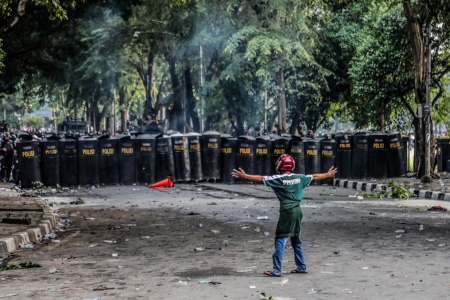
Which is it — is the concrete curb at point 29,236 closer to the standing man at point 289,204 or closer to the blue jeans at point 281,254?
the standing man at point 289,204

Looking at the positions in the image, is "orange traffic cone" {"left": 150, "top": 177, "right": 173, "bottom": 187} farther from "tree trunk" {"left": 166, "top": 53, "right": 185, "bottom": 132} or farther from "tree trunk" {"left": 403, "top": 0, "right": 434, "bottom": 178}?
"tree trunk" {"left": 166, "top": 53, "right": 185, "bottom": 132}

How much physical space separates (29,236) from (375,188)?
15.0 m

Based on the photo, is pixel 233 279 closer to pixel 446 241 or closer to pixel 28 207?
pixel 446 241

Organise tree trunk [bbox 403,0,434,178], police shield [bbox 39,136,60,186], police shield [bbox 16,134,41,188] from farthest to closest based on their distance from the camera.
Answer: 1. police shield [bbox 39,136,60,186]
2. police shield [bbox 16,134,41,188]
3. tree trunk [bbox 403,0,434,178]

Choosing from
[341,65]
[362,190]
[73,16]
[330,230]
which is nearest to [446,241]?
[330,230]

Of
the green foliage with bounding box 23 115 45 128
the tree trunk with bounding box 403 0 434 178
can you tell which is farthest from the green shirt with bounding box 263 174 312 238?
the green foliage with bounding box 23 115 45 128

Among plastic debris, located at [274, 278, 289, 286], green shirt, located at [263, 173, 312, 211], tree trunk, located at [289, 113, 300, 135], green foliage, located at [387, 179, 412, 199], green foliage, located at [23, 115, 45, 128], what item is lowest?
plastic debris, located at [274, 278, 289, 286]

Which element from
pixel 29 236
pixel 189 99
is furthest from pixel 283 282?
pixel 189 99

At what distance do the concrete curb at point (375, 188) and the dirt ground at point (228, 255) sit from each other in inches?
122

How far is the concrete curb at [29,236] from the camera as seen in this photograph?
11.9m

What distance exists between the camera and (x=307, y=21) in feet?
151

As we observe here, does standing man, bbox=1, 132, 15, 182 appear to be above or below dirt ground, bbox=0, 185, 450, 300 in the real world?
above

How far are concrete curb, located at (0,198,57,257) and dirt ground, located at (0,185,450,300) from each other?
0.67 ft

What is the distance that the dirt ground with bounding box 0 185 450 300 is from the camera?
8.29 metres
